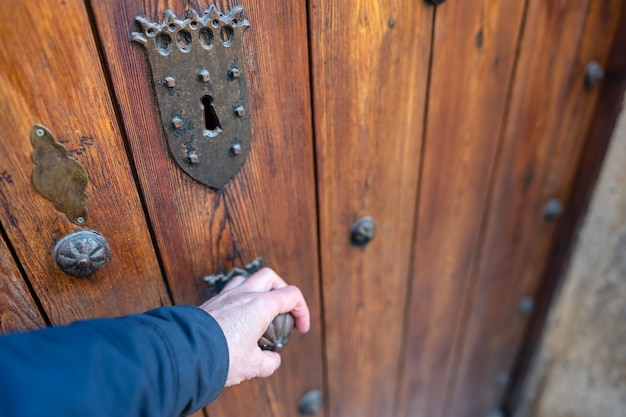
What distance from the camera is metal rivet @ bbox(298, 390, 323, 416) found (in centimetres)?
78

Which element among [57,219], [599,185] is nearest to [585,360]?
[599,185]

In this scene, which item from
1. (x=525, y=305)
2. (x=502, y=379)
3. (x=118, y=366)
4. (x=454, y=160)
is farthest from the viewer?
(x=502, y=379)

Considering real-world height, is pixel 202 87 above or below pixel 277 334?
above

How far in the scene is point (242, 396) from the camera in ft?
2.22

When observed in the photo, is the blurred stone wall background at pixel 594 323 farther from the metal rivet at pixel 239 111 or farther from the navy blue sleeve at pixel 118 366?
the navy blue sleeve at pixel 118 366

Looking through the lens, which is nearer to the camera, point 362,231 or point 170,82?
point 170,82

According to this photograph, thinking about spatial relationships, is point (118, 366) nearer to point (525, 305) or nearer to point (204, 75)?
point (204, 75)

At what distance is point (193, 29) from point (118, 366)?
0.30m

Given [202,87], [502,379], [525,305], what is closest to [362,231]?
[202,87]

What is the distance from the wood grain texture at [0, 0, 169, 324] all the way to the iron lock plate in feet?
0.17

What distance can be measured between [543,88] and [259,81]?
0.55m

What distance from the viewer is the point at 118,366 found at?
36cm

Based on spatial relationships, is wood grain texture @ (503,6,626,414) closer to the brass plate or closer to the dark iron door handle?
the dark iron door handle

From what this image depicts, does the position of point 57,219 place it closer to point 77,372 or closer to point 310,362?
point 77,372
